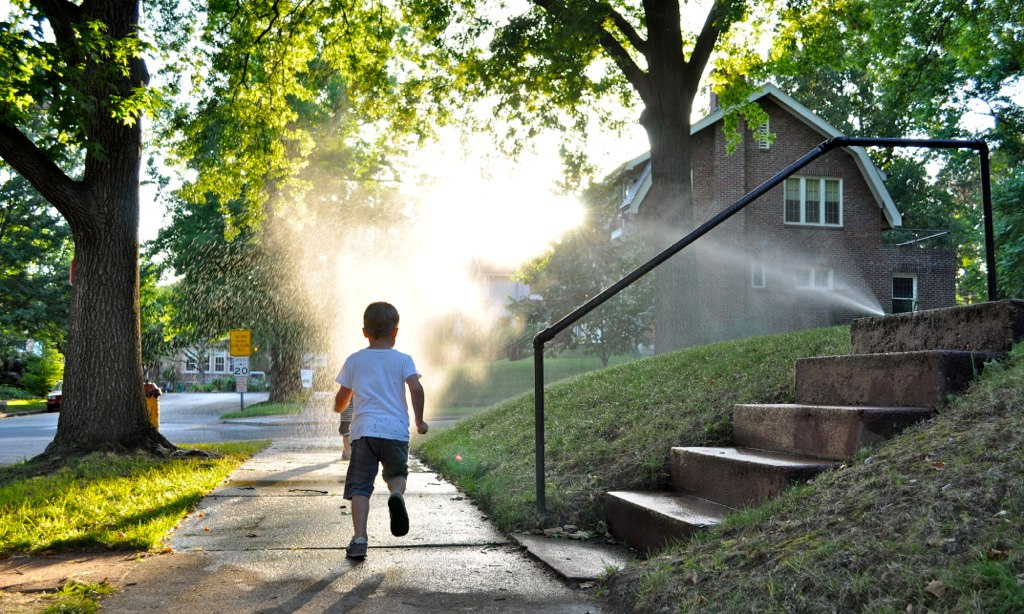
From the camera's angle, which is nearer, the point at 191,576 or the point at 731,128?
the point at 191,576

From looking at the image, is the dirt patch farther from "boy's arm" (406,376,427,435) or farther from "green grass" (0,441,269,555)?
"boy's arm" (406,376,427,435)

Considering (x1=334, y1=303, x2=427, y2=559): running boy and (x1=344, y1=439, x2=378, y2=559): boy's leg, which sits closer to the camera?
(x1=344, y1=439, x2=378, y2=559): boy's leg

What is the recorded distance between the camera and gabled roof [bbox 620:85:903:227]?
98.5 feet

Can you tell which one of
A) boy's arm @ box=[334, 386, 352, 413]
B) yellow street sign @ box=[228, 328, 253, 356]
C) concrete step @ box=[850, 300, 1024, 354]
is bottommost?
boy's arm @ box=[334, 386, 352, 413]

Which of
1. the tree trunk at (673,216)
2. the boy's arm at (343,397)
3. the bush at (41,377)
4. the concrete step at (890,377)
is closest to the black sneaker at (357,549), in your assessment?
the boy's arm at (343,397)

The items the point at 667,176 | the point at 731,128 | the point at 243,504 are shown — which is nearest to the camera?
the point at 243,504

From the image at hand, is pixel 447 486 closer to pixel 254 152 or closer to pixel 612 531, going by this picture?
pixel 612 531

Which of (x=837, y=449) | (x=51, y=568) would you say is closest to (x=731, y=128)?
(x=837, y=449)

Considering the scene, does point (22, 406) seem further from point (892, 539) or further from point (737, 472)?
point (892, 539)

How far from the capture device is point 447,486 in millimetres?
8625

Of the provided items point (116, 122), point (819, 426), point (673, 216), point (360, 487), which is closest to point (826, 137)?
point (673, 216)

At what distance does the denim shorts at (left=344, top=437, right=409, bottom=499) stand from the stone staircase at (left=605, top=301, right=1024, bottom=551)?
4.53 ft

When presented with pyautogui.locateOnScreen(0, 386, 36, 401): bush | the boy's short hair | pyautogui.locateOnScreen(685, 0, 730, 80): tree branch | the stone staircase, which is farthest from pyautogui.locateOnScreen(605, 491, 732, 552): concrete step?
pyautogui.locateOnScreen(0, 386, 36, 401): bush

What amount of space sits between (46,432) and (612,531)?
1804 cm
